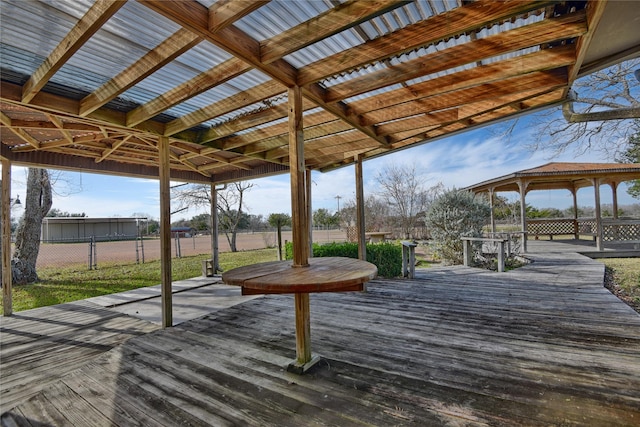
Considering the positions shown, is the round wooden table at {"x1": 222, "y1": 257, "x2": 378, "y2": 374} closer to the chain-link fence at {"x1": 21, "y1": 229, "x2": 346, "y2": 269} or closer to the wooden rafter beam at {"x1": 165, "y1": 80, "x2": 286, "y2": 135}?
the wooden rafter beam at {"x1": 165, "y1": 80, "x2": 286, "y2": 135}

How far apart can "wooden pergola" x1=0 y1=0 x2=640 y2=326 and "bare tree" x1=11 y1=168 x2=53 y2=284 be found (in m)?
4.56

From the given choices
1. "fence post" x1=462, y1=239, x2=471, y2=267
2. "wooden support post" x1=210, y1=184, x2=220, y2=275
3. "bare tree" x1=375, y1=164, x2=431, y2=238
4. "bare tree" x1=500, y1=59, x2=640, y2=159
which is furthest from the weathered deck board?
"bare tree" x1=375, y1=164, x2=431, y2=238

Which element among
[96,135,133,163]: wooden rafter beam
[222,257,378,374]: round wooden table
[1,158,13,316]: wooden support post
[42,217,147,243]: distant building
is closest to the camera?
[222,257,378,374]: round wooden table

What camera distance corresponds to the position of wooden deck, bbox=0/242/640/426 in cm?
175

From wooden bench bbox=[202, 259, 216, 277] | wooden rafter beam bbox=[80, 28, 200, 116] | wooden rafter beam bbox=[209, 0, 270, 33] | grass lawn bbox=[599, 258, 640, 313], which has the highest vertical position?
wooden rafter beam bbox=[80, 28, 200, 116]

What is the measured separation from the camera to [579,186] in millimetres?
11711

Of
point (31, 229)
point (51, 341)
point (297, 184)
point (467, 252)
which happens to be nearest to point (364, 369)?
point (297, 184)

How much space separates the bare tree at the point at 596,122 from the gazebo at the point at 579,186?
654 millimetres

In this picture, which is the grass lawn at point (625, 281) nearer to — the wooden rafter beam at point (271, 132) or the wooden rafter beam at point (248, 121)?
the wooden rafter beam at point (271, 132)

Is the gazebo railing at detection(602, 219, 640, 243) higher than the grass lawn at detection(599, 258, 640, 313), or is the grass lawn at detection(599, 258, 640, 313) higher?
the gazebo railing at detection(602, 219, 640, 243)

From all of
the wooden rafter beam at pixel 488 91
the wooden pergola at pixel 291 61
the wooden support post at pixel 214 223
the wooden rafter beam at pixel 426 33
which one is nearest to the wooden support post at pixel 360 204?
the wooden pergola at pixel 291 61

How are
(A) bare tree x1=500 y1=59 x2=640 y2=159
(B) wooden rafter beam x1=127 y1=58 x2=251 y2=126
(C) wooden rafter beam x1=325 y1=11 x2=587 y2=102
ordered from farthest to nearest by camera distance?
(A) bare tree x1=500 y1=59 x2=640 y2=159
(B) wooden rafter beam x1=127 y1=58 x2=251 y2=126
(C) wooden rafter beam x1=325 y1=11 x2=587 y2=102

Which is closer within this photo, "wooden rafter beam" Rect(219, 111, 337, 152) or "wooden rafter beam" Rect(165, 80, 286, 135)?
"wooden rafter beam" Rect(165, 80, 286, 135)

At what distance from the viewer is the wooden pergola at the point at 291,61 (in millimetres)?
1665
